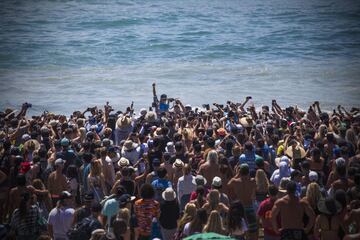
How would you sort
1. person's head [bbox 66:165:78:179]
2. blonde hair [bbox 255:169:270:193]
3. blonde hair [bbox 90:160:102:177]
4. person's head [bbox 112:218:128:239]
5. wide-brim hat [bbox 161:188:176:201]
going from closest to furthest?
person's head [bbox 112:218:128:239], wide-brim hat [bbox 161:188:176:201], blonde hair [bbox 255:169:270:193], blonde hair [bbox 90:160:102:177], person's head [bbox 66:165:78:179]

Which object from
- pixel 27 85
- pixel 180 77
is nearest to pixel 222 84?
pixel 180 77

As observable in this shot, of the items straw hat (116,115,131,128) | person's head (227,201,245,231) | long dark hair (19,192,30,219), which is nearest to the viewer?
person's head (227,201,245,231)

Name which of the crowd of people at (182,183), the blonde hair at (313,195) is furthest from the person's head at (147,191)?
the blonde hair at (313,195)

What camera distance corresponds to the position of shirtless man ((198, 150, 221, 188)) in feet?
31.3

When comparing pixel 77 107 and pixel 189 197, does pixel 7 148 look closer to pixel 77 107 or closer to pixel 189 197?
pixel 189 197

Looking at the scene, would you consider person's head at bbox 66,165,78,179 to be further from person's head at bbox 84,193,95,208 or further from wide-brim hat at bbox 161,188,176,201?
wide-brim hat at bbox 161,188,176,201

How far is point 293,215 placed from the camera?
7.71 m

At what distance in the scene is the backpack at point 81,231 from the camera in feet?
24.0

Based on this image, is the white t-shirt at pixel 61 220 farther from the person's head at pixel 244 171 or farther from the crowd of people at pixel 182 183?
the person's head at pixel 244 171

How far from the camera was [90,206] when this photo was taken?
7.99m

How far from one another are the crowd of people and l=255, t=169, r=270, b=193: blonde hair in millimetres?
15

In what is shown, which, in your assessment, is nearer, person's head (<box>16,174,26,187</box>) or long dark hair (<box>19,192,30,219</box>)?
long dark hair (<box>19,192,30,219</box>)

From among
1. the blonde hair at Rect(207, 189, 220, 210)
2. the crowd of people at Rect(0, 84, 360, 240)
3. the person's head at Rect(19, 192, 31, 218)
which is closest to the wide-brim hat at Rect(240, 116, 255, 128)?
the crowd of people at Rect(0, 84, 360, 240)

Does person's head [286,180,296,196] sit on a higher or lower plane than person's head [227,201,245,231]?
higher
